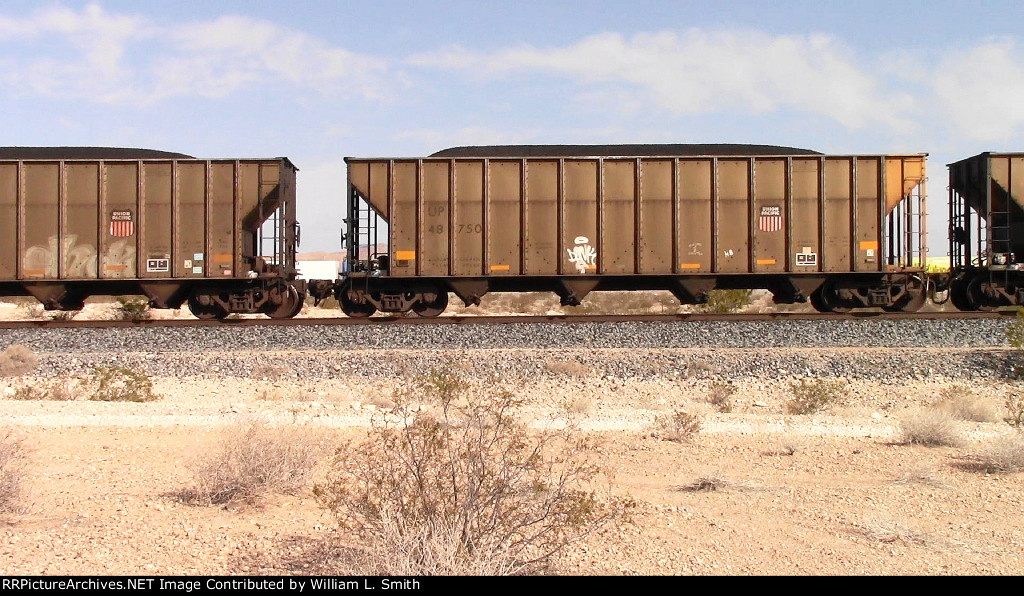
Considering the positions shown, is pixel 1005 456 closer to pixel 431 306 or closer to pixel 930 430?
pixel 930 430

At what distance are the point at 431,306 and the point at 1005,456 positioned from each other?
12.5 m

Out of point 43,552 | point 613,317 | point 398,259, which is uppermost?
point 398,259

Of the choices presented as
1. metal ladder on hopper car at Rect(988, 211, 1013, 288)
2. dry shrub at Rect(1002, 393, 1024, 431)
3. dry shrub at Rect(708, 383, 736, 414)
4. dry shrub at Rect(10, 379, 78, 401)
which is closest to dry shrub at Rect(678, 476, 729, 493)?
dry shrub at Rect(708, 383, 736, 414)

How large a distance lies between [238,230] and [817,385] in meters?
12.0

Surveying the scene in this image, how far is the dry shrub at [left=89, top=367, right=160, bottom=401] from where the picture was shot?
10836 mm

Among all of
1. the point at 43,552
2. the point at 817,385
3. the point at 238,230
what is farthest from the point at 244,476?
the point at 238,230

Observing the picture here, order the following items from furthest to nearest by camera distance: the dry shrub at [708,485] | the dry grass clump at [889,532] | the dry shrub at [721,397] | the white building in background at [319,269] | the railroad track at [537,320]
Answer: the white building in background at [319,269], the railroad track at [537,320], the dry shrub at [721,397], the dry shrub at [708,485], the dry grass clump at [889,532]

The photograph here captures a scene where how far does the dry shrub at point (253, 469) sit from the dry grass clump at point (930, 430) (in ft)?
19.3

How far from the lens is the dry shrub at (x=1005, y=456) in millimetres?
6965

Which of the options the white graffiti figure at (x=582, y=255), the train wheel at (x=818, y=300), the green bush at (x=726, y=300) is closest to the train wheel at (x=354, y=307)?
the white graffiti figure at (x=582, y=255)

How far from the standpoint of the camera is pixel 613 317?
1584 centimetres

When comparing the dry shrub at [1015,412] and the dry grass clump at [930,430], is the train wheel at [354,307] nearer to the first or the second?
the dry grass clump at [930,430]
